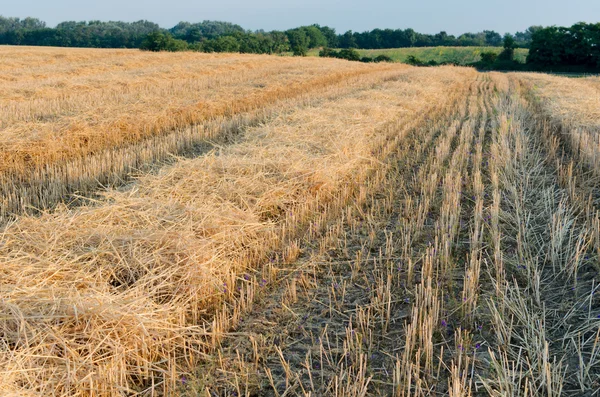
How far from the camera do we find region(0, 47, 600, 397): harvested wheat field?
2510 millimetres

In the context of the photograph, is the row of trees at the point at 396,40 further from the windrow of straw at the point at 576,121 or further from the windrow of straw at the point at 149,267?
the windrow of straw at the point at 149,267

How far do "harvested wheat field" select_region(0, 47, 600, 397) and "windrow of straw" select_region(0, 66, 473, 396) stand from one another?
0.02m

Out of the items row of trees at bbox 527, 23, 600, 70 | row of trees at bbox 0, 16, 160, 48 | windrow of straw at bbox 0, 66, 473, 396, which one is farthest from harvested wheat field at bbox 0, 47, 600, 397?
row of trees at bbox 0, 16, 160, 48

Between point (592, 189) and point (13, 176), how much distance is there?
7333 mm

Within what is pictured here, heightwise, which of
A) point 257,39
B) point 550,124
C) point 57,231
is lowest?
point 57,231

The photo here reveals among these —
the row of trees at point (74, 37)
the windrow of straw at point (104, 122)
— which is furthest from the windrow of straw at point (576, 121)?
the row of trees at point (74, 37)

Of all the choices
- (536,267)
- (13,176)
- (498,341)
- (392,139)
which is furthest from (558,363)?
(13,176)

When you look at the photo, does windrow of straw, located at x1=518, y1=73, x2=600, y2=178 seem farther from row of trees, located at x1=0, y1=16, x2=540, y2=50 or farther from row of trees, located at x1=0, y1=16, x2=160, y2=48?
row of trees, located at x1=0, y1=16, x2=160, y2=48

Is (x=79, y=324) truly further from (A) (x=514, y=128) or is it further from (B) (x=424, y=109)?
(B) (x=424, y=109)

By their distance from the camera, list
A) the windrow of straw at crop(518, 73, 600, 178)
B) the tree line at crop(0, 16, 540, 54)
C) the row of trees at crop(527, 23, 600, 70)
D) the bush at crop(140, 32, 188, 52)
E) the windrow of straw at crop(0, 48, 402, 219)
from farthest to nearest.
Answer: the tree line at crop(0, 16, 540, 54) < the row of trees at crop(527, 23, 600, 70) < the bush at crop(140, 32, 188, 52) < the windrow of straw at crop(518, 73, 600, 178) < the windrow of straw at crop(0, 48, 402, 219)

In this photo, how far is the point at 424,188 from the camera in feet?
17.8

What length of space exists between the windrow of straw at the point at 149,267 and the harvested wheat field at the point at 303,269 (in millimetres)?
18

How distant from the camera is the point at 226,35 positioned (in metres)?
50.1

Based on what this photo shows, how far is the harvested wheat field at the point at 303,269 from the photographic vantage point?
98.8 inches
